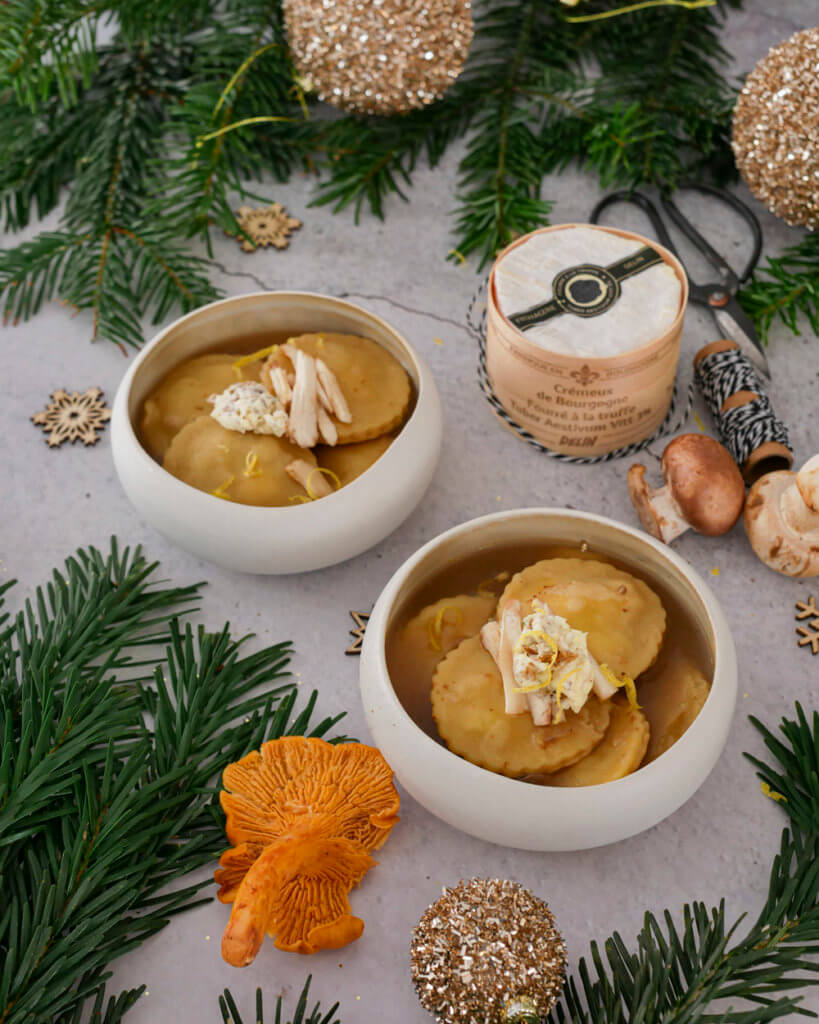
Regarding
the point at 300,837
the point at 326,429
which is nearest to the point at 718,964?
the point at 300,837

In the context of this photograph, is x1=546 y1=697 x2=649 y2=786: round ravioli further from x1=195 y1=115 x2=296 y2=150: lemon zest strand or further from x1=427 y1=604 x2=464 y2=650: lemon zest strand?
x1=195 y1=115 x2=296 y2=150: lemon zest strand

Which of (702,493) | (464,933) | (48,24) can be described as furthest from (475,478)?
(48,24)

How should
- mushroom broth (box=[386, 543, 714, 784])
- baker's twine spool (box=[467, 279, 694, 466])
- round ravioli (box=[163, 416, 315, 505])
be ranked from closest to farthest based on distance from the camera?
mushroom broth (box=[386, 543, 714, 784])
round ravioli (box=[163, 416, 315, 505])
baker's twine spool (box=[467, 279, 694, 466])

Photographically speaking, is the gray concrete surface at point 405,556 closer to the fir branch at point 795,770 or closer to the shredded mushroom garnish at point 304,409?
the fir branch at point 795,770

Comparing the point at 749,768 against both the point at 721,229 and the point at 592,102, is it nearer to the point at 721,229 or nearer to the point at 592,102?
the point at 721,229

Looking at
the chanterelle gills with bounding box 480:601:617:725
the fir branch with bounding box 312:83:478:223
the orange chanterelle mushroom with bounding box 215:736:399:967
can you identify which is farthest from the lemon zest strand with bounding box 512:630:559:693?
the fir branch with bounding box 312:83:478:223

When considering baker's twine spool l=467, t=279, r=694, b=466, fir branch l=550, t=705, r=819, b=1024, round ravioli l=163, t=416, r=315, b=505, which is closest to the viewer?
fir branch l=550, t=705, r=819, b=1024

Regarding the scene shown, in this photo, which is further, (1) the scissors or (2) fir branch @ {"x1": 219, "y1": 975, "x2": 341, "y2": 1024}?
(1) the scissors
